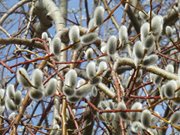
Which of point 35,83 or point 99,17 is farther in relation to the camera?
point 99,17

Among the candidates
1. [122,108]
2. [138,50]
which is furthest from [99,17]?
[122,108]

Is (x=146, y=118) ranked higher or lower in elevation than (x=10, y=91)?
lower

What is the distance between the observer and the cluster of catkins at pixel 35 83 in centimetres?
111

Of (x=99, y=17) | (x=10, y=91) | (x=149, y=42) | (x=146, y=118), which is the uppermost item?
(x=99, y=17)

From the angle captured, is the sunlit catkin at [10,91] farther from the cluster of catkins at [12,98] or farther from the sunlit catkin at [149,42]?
the sunlit catkin at [149,42]

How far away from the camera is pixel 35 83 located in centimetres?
112

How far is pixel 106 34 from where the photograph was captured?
423cm

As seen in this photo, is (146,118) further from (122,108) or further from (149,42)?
(149,42)

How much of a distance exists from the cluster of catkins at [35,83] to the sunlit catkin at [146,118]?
0.25 m

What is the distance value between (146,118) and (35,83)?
31 centimetres

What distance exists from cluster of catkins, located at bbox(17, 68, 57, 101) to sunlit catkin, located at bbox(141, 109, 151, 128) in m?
0.25

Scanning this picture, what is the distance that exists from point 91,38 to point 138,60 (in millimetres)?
164

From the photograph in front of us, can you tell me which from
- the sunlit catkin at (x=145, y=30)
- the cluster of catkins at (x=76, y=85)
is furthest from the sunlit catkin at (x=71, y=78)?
the sunlit catkin at (x=145, y=30)

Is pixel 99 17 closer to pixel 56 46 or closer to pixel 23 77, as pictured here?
pixel 56 46
